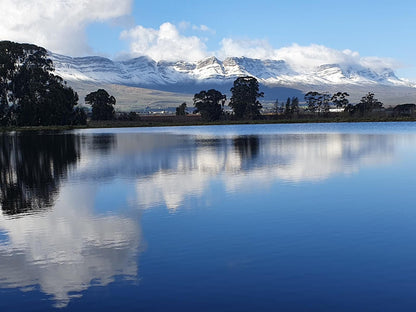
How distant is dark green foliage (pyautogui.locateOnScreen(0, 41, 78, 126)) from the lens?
5413 inches

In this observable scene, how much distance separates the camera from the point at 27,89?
5522 inches

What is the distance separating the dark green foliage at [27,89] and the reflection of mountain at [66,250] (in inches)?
4865

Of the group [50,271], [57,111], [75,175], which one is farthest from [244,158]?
[57,111]

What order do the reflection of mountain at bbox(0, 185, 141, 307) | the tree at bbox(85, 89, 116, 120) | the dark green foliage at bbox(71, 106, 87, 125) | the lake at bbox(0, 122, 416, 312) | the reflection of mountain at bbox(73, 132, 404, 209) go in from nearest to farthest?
1. the lake at bbox(0, 122, 416, 312)
2. the reflection of mountain at bbox(0, 185, 141, 307)
3. the reflection of mountain at bbox(73, 132, 404, 209)
4. the dark green foliage at bbox(71, 106, 87, 125)
5. the tree at bbox(85, 89, 116, 120)

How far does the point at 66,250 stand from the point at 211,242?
4.80 meters

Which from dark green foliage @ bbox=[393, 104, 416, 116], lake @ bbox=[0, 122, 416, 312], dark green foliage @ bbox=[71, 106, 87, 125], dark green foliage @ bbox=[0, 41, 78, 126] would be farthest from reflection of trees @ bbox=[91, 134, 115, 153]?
dark green foliage @ bbox=[393, 104, 416, 116]

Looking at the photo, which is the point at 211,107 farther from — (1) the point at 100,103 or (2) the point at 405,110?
(2) the point at 405,110

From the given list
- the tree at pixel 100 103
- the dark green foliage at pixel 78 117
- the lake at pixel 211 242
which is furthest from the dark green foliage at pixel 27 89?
the lake at pixel 211 242

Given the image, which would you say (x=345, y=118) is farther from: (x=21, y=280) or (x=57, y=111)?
(x=21, y=280)

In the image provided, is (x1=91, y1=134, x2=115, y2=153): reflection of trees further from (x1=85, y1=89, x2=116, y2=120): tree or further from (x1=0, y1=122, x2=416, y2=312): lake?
(x1=85, y1=89, x2=116, y2=120): tree

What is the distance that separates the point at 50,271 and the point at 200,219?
745cm

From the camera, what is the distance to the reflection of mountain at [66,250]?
13.4m

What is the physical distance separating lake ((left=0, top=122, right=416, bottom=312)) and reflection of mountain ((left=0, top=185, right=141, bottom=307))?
2.3 inches

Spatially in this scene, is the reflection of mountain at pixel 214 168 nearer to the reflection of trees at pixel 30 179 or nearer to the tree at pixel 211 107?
the reflection of trees at pixel 30 179
